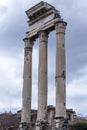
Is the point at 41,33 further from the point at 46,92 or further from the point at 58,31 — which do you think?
the point at 46,92

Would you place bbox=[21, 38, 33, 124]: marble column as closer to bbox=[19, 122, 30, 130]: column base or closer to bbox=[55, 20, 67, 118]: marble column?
bbox=[19, 122, 30, 130]: column base

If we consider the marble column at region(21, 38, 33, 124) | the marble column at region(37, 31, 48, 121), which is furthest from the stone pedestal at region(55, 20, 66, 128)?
the marble column at region(21, 38, 33, 124)

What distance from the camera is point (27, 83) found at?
26.0 meters

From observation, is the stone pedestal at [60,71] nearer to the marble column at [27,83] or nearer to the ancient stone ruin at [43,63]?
the ancient stone ruin at [43,63]

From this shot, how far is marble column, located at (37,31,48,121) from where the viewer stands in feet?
78.1

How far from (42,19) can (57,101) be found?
680 cm

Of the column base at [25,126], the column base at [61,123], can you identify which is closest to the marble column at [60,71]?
the column base at [61,123]

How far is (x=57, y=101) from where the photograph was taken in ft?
73.1

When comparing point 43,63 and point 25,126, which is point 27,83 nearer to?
point 43,63

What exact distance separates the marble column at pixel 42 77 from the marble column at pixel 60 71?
160cm

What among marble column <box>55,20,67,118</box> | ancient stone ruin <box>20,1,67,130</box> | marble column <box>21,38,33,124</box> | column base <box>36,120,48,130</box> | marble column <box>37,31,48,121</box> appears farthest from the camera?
marble column <box>21,38,33,124</box>

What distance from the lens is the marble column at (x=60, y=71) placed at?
22031 mm

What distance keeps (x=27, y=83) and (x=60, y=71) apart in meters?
3.90

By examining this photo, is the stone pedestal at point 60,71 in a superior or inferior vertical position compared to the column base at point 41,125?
superior
